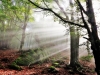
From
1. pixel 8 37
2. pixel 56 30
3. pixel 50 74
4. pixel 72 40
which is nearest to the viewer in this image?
pixel 50 74

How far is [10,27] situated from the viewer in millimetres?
33062

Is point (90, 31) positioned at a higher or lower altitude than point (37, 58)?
higher

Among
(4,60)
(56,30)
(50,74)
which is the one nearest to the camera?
Answer: (50,74)

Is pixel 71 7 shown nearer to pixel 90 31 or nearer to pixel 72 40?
pixel 90 31

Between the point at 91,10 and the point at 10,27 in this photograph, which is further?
the point at 10,27

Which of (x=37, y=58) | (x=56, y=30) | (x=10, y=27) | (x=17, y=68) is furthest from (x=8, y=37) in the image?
(x=17, y=68)

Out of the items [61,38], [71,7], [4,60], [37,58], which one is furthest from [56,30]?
[71,7]

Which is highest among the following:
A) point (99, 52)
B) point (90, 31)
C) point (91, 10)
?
point (91, 10)

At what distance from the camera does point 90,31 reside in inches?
284

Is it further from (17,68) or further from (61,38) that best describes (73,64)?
(61,38)

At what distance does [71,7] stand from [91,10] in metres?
1.42

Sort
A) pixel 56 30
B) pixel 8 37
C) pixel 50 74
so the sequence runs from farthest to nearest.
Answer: pixel 56 30 → pixel 8 37 → pixel 50 74

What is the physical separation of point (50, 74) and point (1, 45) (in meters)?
23.6

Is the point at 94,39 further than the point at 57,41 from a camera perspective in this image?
No
